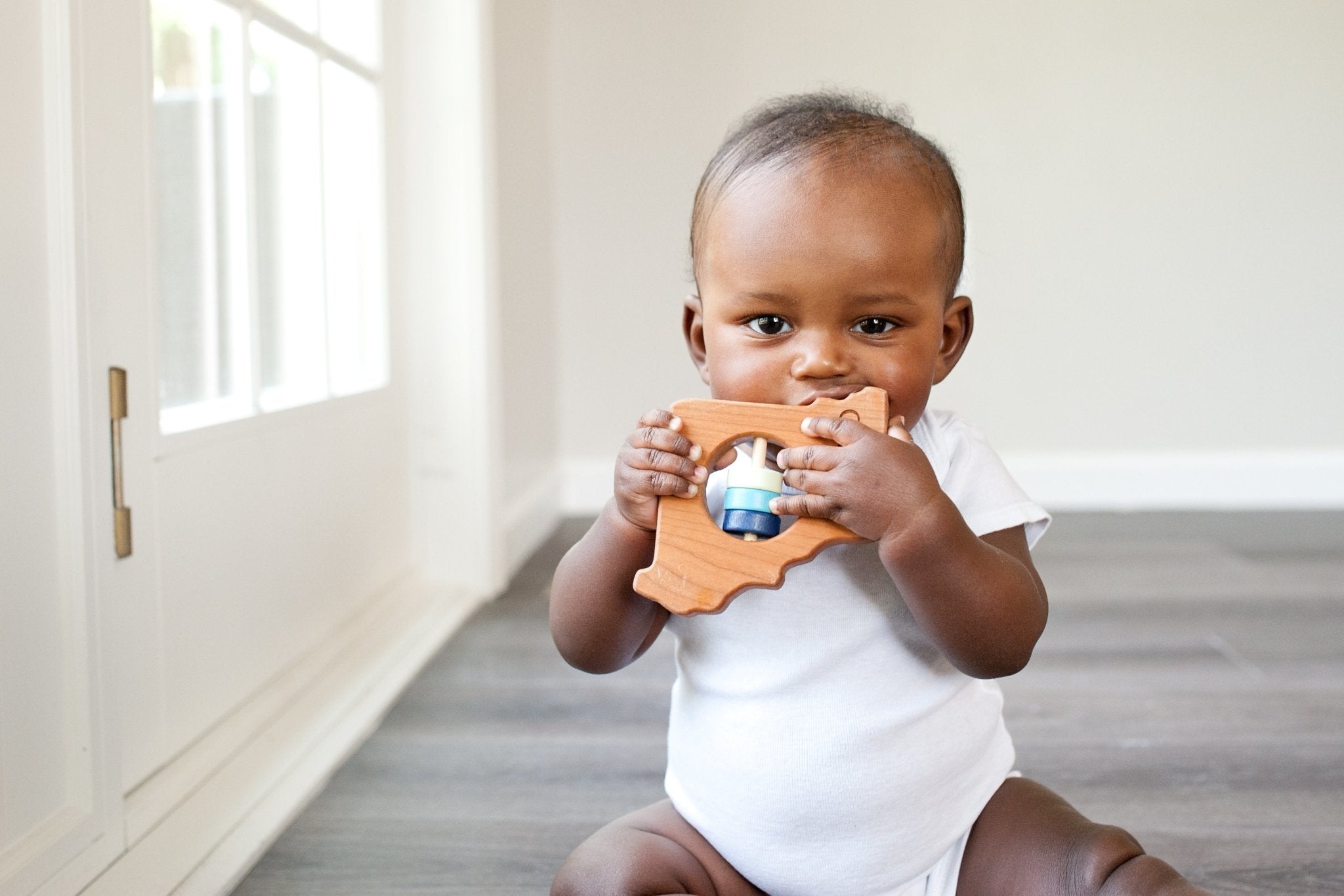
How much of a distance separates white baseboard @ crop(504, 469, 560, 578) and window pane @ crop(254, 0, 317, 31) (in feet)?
2.79

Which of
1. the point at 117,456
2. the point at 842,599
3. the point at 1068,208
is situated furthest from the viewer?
the point at 1068,208

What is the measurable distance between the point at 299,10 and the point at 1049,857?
4.24 feet

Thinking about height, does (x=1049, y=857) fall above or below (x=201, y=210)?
below

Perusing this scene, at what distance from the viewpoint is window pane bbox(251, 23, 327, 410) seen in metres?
1.40

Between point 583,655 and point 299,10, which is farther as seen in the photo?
point 299,10

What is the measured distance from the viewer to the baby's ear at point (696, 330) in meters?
0.82

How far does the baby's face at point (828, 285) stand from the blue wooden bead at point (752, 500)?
0.21 feet

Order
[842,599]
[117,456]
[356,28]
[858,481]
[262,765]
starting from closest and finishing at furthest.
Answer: [858,481] → [842,599] → [117,456] → [262,765] → [356,28]

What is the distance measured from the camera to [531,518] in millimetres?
2264

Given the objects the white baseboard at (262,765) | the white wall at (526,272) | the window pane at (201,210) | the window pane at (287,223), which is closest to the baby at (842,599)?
the white baseboard at (262,765)

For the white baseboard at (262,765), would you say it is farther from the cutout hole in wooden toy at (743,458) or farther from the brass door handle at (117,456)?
the cutout hole in wooden toy at (743,458)

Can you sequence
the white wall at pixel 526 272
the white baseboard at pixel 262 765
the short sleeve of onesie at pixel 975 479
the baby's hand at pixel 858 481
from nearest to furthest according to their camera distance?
the baby's hand at pixel 858 481, the short sleeve of onesie at pixel 975 479, the white baseboard at pixel 262 765, the white wall at pixel 526 272

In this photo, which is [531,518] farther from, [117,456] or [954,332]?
[954,332]

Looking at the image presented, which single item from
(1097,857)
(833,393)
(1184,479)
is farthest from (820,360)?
(1184,479)
